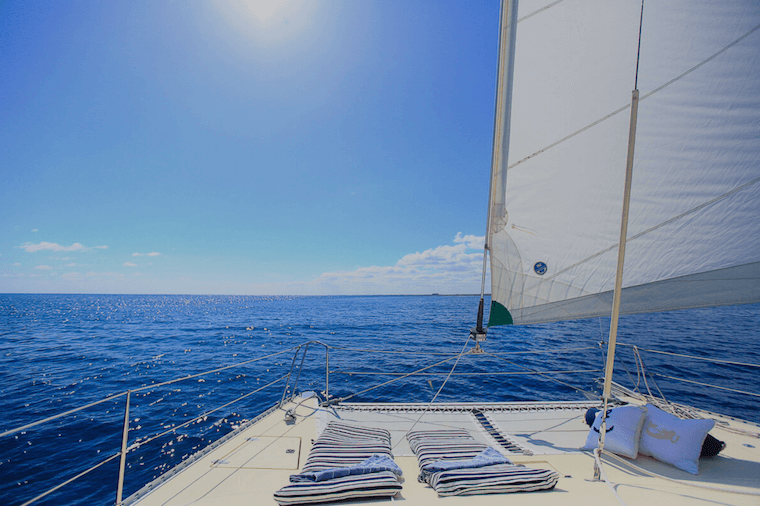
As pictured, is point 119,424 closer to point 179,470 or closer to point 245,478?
point 179,470

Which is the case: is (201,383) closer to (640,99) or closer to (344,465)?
(344,465)

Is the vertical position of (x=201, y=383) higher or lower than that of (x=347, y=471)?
lower

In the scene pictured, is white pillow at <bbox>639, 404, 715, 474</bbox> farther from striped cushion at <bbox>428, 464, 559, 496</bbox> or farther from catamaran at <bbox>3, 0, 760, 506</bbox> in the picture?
striped cushion at <bbox>428, 464, 559, 496</bbox>

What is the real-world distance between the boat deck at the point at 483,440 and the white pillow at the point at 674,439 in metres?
0.10

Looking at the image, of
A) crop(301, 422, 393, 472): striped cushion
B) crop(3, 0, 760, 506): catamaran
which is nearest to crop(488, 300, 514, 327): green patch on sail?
crop(3, 0, 760, 506): catamaran

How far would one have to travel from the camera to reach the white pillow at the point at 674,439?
3.09 metres

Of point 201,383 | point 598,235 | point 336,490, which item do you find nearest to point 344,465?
point 336,490

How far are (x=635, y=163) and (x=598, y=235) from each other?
894 mm

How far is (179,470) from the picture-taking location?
129 inches

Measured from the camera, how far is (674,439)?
3213mm

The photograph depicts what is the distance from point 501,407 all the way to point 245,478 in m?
4.27

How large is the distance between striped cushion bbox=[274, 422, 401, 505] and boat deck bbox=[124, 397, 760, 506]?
0.11 metres

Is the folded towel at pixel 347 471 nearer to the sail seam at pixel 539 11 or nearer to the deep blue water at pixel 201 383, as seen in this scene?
the deep blue water at pixel 201 383

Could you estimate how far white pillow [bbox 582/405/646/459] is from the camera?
3.32 meters
